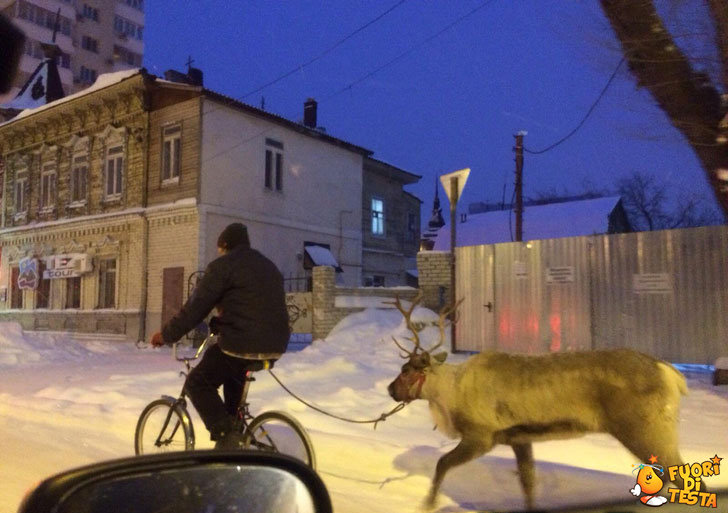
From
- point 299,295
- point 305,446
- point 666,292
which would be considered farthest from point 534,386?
point 299,295

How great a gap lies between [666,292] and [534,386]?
755cm

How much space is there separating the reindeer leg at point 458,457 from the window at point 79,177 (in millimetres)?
23248

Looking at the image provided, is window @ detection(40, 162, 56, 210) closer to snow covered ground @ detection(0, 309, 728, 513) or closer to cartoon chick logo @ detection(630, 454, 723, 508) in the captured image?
snow covered ground @ detection(0, 309, 728, 513)

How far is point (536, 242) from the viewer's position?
12.8 meters

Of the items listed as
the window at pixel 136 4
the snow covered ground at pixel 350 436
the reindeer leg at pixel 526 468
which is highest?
the window at pixel 136 4

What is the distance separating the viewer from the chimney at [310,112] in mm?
27234

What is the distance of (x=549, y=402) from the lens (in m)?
4.69

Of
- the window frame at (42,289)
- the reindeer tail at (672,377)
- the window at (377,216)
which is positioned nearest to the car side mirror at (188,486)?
the reindeer tail at (672,377)

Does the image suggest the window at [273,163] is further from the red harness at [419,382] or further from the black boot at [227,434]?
the black boot at [227,434]

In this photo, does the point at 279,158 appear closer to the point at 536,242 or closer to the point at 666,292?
the point at 536,242

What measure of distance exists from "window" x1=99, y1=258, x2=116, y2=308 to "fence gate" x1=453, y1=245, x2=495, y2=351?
48.3 feet

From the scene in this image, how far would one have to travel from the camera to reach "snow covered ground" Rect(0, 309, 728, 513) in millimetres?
5254

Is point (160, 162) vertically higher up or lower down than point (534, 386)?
higher up

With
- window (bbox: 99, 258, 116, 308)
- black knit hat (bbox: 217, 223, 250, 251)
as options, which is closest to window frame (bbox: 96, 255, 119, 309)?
window (bbox: 99, 258, 116, 308)
